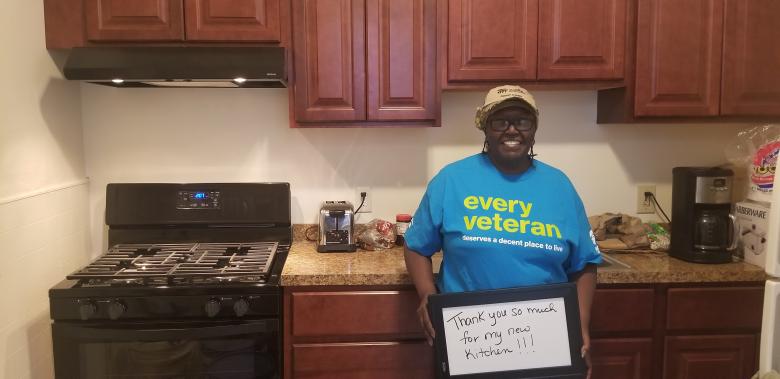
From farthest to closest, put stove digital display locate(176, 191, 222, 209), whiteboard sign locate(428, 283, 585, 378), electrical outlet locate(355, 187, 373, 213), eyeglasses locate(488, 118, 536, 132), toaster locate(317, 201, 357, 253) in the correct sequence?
electrical outlet locate(355, 187, 373, 213) < stove digital display locate(176, 191, 222, 209) < toaster locate(317, 201, 357, 253) < eyeglasses locate(488, 118, 536, 132) < whiteboard sign locate(428, 283, 585, 378)

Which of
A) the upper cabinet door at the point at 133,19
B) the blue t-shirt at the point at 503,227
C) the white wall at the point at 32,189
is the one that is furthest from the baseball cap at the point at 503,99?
the white wall at the point at 32,189

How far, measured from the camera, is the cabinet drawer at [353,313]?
194cm

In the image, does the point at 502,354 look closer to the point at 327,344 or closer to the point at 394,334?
the point at 394,334

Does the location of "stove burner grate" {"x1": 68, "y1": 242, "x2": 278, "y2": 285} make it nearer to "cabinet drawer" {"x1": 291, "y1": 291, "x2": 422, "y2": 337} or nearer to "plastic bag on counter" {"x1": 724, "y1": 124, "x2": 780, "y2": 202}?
"cabinet drawer" {"x1": 291, "y1": 291, "x2": 422, "y2": 337}

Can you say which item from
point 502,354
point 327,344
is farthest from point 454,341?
point 327,344

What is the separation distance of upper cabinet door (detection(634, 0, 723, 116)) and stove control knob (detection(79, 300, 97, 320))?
6.67ft

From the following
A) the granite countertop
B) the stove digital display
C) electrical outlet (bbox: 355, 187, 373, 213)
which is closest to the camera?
the granite countertop

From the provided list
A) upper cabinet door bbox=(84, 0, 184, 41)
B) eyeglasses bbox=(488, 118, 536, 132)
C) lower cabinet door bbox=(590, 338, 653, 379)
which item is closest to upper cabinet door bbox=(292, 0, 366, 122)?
upper cabinet door bbox=(84, 0, 184, 41)

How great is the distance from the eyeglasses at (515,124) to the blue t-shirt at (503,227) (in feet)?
0.38

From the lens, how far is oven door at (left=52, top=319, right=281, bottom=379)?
183cm

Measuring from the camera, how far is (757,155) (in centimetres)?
215

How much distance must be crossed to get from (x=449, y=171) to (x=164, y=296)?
3.26 ft

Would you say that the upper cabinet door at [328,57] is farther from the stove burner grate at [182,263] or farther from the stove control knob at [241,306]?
the stove control knob at [241,306]

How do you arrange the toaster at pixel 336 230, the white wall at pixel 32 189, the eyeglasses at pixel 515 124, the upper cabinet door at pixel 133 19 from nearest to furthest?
the eyeglasses at pixel 515 124
the white wall at pixel 32 189
the upper cabinet door at pixel 133 19
the toaster at pixel 336 230
